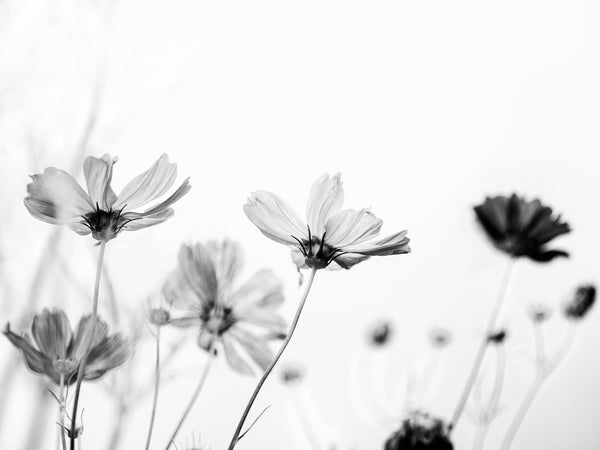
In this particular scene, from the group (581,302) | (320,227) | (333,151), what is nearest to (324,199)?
(320,227)

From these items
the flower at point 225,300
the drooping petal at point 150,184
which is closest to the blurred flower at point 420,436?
the flower at point 225,300

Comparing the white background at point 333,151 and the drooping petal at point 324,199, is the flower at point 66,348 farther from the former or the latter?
the white background at point 333,151

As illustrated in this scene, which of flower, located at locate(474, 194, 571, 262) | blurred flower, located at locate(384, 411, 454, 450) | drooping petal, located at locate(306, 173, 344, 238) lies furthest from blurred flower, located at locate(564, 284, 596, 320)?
drooping petal, located at locate(306, 173, 344, 238)

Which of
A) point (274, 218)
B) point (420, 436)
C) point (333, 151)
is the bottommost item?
point (420, 436)

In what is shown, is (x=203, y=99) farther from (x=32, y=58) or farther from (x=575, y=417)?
(x=575, y=417)

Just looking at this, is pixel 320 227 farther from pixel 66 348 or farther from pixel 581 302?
pixel 581 302

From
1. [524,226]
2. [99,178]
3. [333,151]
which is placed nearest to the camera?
[99,178]

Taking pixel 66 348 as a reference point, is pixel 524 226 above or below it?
above
